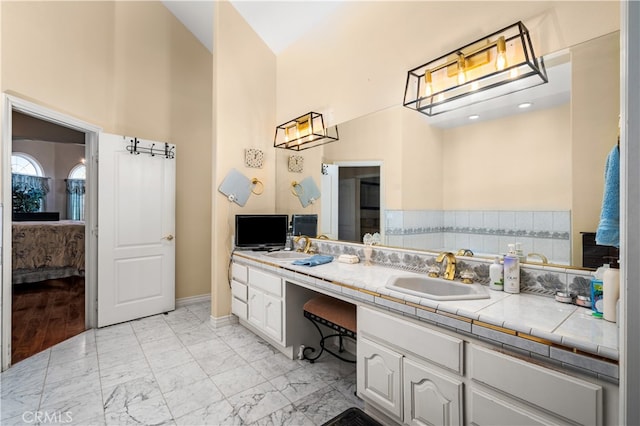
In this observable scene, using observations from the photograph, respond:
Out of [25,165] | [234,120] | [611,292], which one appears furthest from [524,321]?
[25,165]

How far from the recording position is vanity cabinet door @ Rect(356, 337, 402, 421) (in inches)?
57.8

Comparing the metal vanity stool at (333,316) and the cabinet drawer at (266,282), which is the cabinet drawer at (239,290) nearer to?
the cabinet drawer at (266,282)

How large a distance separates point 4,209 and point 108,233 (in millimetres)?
987

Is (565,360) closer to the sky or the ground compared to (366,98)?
closer to the ground

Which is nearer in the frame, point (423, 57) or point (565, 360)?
point (565, 360)

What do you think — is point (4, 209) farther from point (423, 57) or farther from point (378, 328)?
point (423, 57)

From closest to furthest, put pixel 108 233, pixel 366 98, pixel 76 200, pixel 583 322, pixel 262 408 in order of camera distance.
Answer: pixel 583 322 → pixel 262 408 → pixel 366 98 → pixel 108 233 → pixel 76 200

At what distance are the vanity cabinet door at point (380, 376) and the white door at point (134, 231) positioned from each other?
2.83m

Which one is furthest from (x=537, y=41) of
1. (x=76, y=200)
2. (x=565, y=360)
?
(x=76, y=200)

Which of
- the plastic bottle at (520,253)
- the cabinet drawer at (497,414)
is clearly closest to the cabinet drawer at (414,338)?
the cabinet drawer at (497,414)

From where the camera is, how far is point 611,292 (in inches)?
42.4

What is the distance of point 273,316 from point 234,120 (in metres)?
2.14

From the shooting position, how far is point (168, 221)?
352 cm

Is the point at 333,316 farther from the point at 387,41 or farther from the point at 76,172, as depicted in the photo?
the point at 76,172
